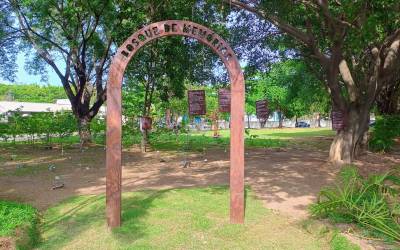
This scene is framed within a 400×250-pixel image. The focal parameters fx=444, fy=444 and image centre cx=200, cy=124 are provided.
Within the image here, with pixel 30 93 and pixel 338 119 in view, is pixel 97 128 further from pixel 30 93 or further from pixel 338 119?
pixel 30 93

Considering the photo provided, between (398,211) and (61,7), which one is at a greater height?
(61,7)

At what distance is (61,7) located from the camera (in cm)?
1545

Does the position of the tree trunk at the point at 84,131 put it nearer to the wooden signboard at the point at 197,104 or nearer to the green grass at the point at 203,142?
the green grass at the point at 203,142

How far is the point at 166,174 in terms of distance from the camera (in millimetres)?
9930

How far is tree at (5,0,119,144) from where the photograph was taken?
49.3 ft

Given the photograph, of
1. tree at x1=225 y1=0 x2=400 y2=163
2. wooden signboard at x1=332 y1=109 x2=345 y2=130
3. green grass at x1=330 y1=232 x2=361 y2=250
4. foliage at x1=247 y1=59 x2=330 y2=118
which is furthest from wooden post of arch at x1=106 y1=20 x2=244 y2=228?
foliage at x1=247 y1=59 x2=330 y2=118

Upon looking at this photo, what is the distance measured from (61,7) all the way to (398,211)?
1319cm

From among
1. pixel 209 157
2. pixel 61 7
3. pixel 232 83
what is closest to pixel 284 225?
pixel 232 83

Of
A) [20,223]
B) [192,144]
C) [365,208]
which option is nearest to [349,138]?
[365,208]

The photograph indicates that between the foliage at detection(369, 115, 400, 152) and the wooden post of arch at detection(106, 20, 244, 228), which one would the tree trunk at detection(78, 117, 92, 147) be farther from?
the wooden post of arch at detection(106, 20, 244, 228)

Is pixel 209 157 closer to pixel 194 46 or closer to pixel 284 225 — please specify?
pixel 194 46

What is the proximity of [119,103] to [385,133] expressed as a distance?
42.2ft

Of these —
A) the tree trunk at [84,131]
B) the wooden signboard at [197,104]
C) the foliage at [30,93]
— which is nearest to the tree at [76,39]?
the tree trunk at [84,131]

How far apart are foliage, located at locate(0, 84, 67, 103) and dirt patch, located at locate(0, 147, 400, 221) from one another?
45232 mm
